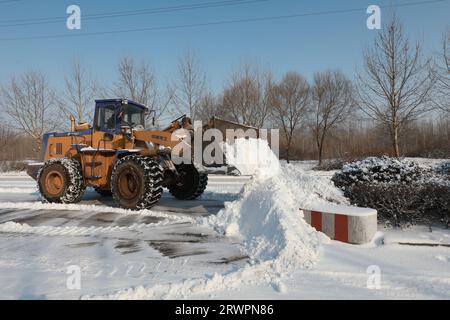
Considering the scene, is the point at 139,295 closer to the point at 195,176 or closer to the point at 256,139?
the point at 256,139

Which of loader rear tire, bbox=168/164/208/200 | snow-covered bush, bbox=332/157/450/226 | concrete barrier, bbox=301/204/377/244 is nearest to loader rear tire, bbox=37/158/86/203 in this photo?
loader rear tire, bbox=168/164/208/200

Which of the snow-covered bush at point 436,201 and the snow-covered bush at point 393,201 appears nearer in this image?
the snow-covered bush at point 436,201

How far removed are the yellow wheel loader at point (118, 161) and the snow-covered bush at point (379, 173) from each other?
336 cm

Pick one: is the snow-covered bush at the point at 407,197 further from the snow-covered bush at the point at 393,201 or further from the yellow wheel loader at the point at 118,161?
the yellow wheel loader at the point at 118,161

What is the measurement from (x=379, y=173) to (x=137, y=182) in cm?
553

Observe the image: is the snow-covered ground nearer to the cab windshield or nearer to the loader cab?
the loader cab

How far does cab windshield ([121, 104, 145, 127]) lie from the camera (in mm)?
9211

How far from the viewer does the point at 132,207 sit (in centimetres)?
819

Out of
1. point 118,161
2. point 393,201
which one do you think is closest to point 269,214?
point 393,201

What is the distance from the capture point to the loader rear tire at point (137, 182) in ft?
26.0

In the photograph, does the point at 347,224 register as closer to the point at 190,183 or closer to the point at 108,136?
the point at 190,183

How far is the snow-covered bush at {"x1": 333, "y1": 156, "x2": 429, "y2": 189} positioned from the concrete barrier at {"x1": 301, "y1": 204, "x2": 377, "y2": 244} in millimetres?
1805

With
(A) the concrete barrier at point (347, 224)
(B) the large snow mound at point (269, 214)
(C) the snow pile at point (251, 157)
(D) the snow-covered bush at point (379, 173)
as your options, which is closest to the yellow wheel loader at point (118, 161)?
(C) the snow pile at point (251, 157)

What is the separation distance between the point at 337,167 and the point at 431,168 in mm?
13374
